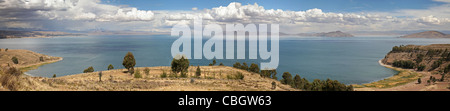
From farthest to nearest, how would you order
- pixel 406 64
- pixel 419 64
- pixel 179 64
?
pixel 419 64 → pixel 406 64 → pixel 179 64

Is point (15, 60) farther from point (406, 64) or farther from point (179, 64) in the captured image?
point (406, 64)

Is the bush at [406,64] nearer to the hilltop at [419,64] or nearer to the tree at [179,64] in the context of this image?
the hilltop at [419,64]

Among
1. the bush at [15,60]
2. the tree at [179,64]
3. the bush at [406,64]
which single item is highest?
the tree at [179,64]

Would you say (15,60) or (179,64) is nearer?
(179,64)

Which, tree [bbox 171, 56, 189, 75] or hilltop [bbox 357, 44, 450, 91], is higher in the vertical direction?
Answer: tree [bbox 171, 56, 189, 75]

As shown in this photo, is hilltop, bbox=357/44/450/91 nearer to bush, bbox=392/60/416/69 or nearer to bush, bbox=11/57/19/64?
bush, bbox=392/60/416/69

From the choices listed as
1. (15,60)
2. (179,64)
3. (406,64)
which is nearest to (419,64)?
(406,64)

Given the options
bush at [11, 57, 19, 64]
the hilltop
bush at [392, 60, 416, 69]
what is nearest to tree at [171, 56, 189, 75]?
the hilltop

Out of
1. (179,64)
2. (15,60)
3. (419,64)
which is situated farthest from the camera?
(419,64)

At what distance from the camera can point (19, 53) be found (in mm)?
117500

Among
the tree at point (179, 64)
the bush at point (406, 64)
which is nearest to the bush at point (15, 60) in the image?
the tree at point (179, 64)
